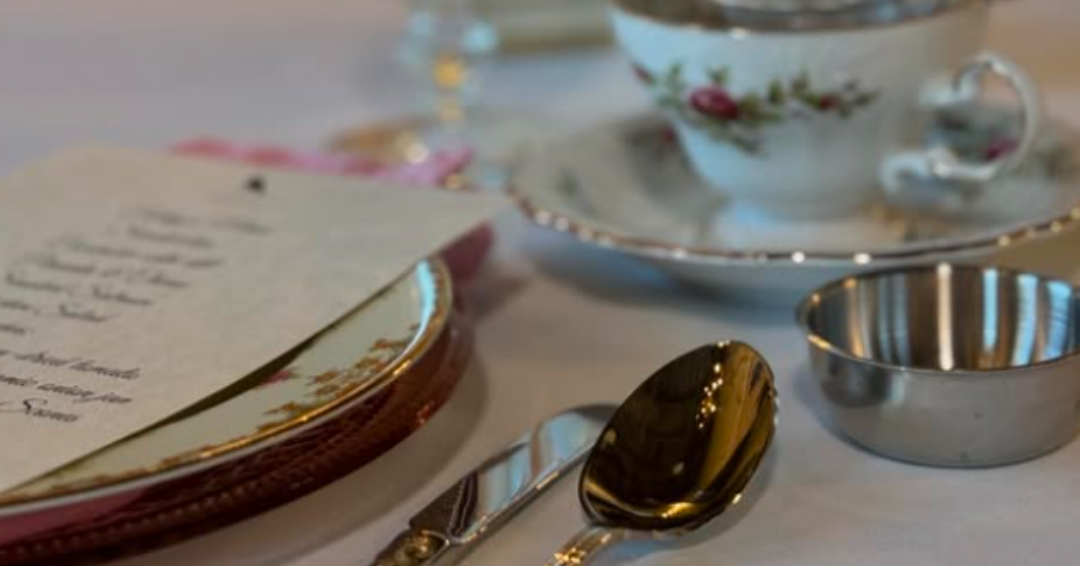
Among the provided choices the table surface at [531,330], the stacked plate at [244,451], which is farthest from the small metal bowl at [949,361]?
the stacked plate at [244,451]

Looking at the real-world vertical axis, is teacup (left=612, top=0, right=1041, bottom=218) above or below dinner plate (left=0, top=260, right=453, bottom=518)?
above

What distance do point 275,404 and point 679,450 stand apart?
11 centimetres

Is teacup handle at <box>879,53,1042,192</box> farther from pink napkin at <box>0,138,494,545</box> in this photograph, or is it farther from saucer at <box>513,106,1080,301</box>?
pink napkin at <box>0,138,494,545</box>

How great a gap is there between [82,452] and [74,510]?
0.01 metres

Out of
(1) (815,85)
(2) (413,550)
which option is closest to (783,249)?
(1) (815,85)

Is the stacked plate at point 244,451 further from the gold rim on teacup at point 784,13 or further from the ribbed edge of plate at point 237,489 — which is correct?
the gold rim on teacup at point 784,13

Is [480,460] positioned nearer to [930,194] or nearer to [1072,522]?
[1072,522]

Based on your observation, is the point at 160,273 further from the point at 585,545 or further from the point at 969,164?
the point at 969,164

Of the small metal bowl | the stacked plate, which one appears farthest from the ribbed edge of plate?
the small metal bowl

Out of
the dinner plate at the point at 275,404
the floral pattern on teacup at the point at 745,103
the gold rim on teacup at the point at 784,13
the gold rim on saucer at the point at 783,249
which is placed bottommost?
the gold rim on saucer at the point at 783,249

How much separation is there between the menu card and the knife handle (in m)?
0.07

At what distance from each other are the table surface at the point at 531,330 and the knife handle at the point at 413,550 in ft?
0.04

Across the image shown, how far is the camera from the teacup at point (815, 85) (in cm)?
46

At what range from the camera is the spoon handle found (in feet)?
1.04
